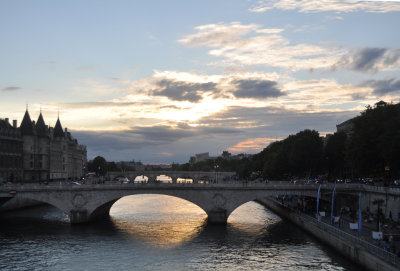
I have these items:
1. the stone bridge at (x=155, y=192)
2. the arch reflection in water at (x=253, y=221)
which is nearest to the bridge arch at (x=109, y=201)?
the stone bridge at (x=155, y=192)

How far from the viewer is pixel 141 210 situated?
88.8 metres

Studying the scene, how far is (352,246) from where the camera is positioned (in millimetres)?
41250

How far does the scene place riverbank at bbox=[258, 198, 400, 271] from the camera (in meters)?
34.4

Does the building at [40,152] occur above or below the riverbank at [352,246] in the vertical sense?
above

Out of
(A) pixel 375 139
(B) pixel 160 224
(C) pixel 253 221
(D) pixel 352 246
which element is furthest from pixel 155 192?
(A) pixel 375 139

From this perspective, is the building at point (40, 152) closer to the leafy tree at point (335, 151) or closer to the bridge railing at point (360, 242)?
the leafy tree at point (335, 151)

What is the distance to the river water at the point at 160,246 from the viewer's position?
4316 cm

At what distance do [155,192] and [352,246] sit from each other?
34.5m

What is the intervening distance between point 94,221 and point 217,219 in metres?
20.1

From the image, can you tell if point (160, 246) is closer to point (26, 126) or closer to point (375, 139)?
point (375, 139)

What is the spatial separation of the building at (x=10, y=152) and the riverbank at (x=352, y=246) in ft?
237

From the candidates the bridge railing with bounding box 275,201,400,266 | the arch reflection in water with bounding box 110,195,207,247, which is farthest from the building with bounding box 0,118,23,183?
the bridge railing with bounding box 275,201,400,266

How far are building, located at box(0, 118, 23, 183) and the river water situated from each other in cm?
3203

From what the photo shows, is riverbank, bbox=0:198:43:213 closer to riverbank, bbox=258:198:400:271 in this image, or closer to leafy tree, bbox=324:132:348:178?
riverbank, bbox=258:198:400:271
